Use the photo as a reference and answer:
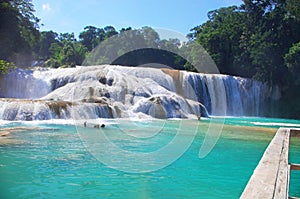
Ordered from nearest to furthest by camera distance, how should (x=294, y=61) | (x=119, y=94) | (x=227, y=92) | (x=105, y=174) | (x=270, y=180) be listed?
1. (x=270, y=180)
2. (x=105, y=174)
3. (x=119, y=94)
4. (x=227, y=92)
5. (x=294, y=61)

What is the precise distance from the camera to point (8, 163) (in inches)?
249

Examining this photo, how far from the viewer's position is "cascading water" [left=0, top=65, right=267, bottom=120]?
15.8 m

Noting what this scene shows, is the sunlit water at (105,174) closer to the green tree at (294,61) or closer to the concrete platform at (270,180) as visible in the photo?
the concrete platform at (270,180)

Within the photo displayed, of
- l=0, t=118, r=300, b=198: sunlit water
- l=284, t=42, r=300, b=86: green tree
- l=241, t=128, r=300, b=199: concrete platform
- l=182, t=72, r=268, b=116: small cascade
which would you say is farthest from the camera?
l=284, t=42, r=300, b=86: green tree

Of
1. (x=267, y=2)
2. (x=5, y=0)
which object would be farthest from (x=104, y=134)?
(x=267, y=2)

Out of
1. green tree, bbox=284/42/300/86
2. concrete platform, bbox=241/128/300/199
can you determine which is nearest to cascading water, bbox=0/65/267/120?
green tree, bbox=284/42/300/86

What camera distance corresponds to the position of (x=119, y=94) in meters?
21.0

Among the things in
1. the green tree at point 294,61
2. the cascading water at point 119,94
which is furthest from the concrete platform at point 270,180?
the green tree at point 294,61

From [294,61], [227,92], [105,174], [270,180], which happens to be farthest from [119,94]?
[270,180]

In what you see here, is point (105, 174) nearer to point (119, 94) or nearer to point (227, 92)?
point (119, 94)

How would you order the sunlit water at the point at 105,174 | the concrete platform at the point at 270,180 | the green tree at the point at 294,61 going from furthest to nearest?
the green tree at the point at 294,61 → the sunlit water at the point at 105,174 → the concrete platform at the point at 270,180

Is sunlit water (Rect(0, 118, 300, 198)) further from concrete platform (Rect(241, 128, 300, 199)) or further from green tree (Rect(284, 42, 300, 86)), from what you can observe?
green tree (Rect(284, 42, 300, 86))

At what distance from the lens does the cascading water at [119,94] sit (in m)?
15.8

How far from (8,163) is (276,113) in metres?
Answer: 30.5
